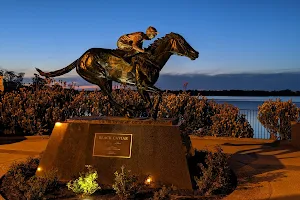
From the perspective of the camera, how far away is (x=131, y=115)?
25.3 ft

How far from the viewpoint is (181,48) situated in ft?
24.5

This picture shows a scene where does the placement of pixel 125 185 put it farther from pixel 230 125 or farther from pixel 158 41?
pixel 230 125

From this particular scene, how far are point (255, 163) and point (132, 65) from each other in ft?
13.6

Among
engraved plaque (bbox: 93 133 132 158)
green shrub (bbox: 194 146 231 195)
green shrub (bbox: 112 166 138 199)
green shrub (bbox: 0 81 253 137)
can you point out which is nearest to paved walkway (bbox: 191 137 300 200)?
green shrub (bbox: 194 146 231 195)

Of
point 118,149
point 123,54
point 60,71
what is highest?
point 123,54

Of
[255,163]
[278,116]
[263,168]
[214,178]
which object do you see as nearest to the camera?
[214,178]

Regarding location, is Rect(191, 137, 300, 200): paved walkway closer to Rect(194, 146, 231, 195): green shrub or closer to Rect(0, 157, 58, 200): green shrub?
Rect(194, 146, 231, 195): green shrub

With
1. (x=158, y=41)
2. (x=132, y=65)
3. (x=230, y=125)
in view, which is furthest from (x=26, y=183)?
(x=230, y=125)

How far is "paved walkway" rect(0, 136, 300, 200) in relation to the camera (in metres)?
6.70

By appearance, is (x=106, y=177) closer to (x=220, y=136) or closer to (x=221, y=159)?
(x=221, y=159)

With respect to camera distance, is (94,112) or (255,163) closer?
(255,163)

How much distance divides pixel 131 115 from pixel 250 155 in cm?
463

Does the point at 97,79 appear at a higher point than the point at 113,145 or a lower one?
higher

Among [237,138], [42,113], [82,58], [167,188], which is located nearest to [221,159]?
[167,188]
